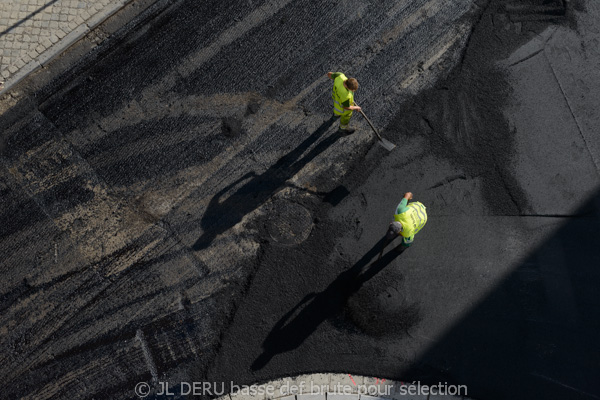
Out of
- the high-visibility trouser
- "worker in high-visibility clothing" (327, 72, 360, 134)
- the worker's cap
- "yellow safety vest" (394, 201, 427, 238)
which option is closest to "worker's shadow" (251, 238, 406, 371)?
"yellow safety vest" (394, 201, 427, 238)

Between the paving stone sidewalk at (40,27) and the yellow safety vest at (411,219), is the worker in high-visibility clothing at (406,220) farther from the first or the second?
the paving stone sidewalk at (40,27)

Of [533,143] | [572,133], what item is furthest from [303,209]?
[572,133]

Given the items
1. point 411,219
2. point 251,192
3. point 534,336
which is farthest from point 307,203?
point 534,336

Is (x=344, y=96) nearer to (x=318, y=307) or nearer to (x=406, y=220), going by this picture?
(x=406, y=220)

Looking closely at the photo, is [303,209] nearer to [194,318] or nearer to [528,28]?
[194,318]

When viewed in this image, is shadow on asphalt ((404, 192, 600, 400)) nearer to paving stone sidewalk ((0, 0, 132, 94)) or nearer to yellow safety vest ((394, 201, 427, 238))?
yellow safety vest ((394, 201, 427, 238))

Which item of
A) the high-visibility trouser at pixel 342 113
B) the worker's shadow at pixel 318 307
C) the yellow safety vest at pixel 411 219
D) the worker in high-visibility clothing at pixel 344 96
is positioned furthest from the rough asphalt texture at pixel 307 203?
the yellow safety vest at pixel 411 219

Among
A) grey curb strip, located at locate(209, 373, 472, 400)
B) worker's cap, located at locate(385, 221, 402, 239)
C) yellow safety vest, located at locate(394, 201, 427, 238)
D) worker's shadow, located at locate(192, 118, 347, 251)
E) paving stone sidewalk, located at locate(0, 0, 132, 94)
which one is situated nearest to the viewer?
worker's cap, located at locate(385, 221, 402, 239)
